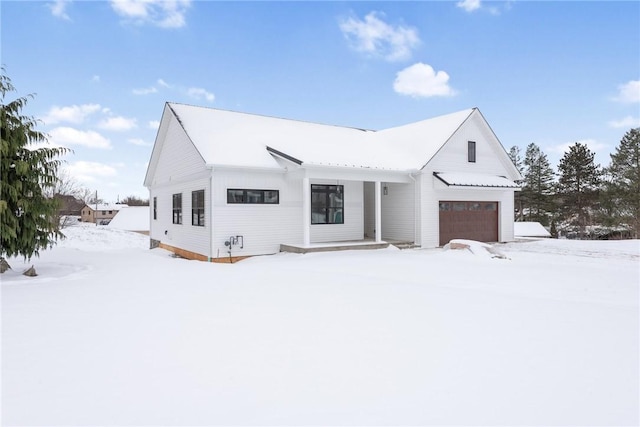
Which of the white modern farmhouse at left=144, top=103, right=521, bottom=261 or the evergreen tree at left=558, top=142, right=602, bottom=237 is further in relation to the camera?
the evergreen tree at left=558, top=142, right=602, bottom=237

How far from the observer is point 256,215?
43.0 feet

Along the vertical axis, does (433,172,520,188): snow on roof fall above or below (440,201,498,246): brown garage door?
above

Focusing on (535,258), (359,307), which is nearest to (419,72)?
(535,258)

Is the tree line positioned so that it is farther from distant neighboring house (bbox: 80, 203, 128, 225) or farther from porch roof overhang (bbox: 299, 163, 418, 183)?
distant neighboring house (bbox: 80, 203, 128, 225)

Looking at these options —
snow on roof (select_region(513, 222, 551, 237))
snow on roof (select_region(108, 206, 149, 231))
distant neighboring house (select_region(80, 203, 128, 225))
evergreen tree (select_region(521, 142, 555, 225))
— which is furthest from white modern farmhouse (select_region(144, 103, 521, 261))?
distant neighboring house (select_region(80, 203, 128, 225))

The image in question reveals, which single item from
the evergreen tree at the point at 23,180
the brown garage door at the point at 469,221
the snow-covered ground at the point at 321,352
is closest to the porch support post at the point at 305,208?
the snow-covered ground at the point at 321,352

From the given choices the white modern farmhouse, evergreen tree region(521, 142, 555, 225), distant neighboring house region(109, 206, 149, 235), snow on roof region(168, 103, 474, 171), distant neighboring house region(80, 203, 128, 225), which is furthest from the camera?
distant neighboring house region(80, 203, 128, 225)

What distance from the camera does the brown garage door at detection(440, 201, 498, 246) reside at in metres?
16.4

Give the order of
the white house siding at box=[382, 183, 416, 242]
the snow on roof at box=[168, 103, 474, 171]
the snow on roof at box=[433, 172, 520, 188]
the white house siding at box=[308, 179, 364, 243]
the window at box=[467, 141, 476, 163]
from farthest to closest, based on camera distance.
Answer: the window at box=[467, 141, 476, 163] → the white house siding at box=[382, 183, 416, 242] → the snow on roof at box=[433, 172, 520, 188] → the white house siding at box=[308, 179, 364, 243] → the snow on roof at box=[168, 103, 474, 171]

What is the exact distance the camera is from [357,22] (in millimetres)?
17531

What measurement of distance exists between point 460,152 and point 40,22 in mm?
17536

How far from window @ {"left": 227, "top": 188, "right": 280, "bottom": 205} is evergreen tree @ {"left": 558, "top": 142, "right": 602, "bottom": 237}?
35.4 m

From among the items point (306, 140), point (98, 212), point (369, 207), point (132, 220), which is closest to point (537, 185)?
point (369, 207)

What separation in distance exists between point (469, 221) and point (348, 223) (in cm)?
603
